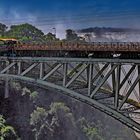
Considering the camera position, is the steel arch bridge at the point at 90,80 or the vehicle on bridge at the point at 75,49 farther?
the vehicle on bridge at the point at 75,49

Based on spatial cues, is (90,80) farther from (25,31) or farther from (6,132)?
(25,31)

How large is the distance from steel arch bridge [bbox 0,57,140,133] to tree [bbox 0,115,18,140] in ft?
37.2

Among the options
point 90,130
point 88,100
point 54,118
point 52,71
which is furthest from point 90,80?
point 90,130

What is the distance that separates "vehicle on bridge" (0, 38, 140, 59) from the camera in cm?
2783

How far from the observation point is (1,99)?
50.2 m

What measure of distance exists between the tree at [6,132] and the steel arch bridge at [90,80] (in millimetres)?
11350

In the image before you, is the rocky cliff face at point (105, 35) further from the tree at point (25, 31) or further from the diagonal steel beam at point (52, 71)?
the diagonal steel beam at point (52, 71)

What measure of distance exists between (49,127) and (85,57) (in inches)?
836

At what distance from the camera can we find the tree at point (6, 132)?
4375 centimetres

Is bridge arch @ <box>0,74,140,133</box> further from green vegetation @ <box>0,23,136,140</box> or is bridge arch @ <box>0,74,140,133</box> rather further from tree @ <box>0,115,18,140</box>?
green vegetation @ <box>0,23,136,140</box>

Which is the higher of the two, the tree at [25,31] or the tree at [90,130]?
the tree at [25,31]

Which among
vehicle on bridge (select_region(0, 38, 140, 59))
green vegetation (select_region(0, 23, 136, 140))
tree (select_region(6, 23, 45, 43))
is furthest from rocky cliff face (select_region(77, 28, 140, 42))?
vehicle on bridge (select_region(0, 38, 140, 59))

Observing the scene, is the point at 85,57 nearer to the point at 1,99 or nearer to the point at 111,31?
the point at 1,99

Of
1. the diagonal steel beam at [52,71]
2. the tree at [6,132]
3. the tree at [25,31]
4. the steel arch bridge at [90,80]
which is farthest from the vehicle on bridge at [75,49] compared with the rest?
the tree at [25,31]
